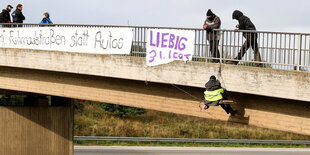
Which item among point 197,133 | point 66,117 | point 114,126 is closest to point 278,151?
point 197,133

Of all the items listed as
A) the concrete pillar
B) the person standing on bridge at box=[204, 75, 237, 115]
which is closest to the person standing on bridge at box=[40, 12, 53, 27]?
the concrete pillar

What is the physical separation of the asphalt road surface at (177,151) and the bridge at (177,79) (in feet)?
32.4

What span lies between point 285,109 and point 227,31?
2.56m

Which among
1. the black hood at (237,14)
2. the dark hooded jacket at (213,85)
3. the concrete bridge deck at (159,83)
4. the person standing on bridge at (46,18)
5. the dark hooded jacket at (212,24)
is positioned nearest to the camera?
the dark hooded jacket at (213,85)

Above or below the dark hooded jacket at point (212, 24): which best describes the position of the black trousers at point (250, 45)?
below

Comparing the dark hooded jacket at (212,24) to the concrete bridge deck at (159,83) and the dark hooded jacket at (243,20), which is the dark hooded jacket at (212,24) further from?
the concrete bridge deck at (159,83)

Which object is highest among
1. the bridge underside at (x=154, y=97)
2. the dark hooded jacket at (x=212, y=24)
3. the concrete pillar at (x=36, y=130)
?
the dark hooded jacket at (x=212, y=24)

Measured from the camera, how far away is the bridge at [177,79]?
1219cm

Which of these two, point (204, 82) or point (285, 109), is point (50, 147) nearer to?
point (204, 82)

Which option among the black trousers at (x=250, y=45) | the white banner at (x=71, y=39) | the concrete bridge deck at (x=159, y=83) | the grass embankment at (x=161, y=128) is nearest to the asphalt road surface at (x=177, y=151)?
the grass embankment at (x=161, y=128)

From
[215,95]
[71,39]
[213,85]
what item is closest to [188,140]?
[71,39]

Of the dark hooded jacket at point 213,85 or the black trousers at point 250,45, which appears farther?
the black trousers at point 250,45

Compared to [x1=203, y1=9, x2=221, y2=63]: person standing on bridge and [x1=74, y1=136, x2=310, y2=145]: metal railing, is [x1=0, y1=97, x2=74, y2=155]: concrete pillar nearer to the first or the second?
[x1=74, y1=136, x2=310, y2=145]: metal railing

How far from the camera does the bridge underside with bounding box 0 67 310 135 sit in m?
12.5
